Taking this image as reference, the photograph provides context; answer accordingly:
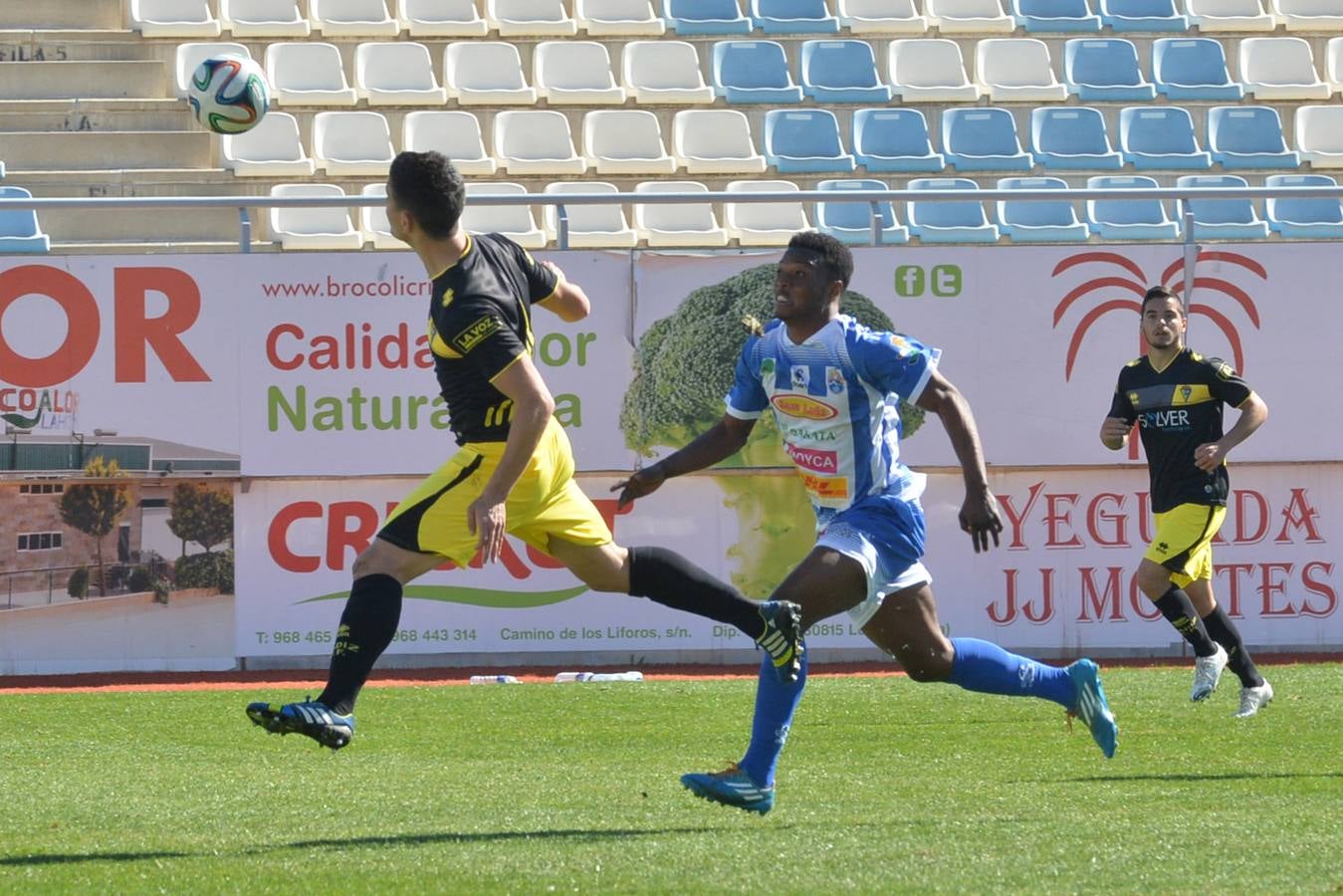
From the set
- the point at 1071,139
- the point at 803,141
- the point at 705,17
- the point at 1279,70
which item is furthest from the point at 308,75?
the point at 1279,70

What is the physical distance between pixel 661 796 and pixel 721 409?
22.2 ft

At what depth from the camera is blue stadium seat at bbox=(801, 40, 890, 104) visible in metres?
19.5

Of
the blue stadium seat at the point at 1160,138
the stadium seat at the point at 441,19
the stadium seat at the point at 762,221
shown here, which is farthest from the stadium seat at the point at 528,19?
the blue stadium seat at the point at 1160,138

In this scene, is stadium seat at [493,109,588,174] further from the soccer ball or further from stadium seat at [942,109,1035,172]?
the soccer ball

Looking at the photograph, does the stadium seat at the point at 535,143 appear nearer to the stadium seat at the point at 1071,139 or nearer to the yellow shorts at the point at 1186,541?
the stadium seat at the point at 1071,139

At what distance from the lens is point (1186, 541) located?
9.70 metres

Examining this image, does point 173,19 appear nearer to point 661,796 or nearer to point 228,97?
point 228,97

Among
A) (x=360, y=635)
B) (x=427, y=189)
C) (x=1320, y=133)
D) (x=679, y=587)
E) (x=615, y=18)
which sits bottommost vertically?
(x=360, y=635)

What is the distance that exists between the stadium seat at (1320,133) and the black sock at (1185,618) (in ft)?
36.0

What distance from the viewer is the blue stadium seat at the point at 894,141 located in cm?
1828

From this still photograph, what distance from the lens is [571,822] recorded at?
6.21 metres

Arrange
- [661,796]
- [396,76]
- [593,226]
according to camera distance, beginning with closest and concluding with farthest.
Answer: [661,796] → [593,226] → [396,76]

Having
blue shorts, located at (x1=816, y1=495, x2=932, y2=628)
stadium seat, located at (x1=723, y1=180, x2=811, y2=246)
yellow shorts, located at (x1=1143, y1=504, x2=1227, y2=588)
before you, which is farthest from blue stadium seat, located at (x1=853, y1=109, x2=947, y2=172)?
blue shorts, located at (x1=816, y1=495, x2=932, y2=628)

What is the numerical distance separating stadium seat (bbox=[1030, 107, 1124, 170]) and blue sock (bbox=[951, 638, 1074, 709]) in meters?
12.6
